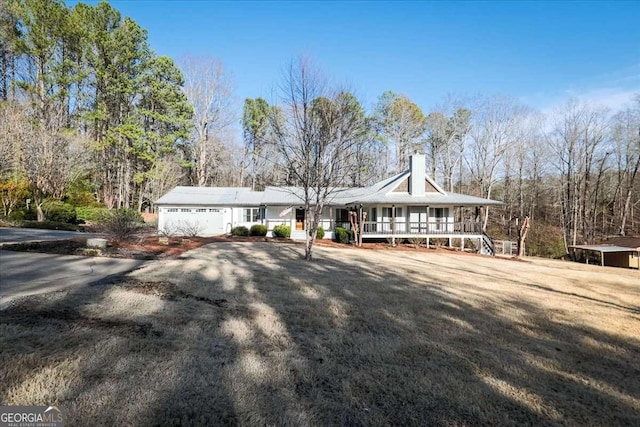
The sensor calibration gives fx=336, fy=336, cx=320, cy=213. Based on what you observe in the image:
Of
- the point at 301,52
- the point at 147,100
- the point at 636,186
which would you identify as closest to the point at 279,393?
the point at 301,52

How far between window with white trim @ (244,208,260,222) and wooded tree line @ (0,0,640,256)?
3.69m

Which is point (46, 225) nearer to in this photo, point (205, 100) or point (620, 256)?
point (205, 100)

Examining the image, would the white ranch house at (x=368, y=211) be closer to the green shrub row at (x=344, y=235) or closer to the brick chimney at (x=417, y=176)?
the brick chimney at (x=417, y=176)

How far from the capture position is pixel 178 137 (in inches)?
1284

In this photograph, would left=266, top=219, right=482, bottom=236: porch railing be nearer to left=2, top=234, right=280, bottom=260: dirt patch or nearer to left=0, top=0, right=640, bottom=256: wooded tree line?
left=0, top=0, right=640, bottom=256: wooded tree line

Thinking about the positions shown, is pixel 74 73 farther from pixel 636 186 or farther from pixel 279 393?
pixel 636 186

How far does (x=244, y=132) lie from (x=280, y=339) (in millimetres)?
39962

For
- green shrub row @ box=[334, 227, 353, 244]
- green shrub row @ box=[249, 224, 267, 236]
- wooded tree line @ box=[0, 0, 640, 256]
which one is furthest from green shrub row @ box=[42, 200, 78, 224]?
green shrub row @ box=[334, 227, 353, 244]

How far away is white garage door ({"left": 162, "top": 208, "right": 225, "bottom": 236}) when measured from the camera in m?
23.6

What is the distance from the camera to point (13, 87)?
2756 cm

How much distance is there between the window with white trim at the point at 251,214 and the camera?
24.9 m

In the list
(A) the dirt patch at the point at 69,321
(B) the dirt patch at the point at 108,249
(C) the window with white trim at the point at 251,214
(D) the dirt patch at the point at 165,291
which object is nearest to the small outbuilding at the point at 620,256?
(C) the window with white trim at the point at 251,214

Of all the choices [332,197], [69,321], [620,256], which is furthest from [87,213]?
[620,256]

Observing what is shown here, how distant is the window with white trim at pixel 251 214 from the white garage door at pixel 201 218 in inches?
70.0
